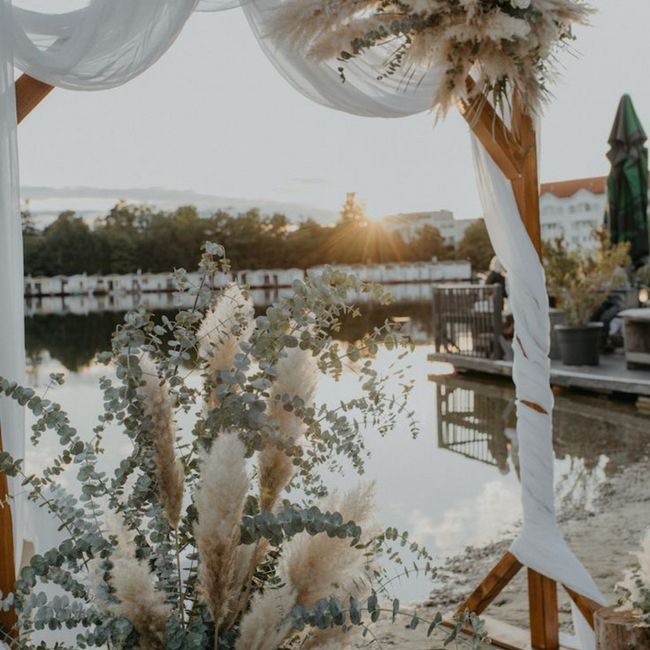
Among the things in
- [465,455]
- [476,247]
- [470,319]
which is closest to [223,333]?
[465,455]

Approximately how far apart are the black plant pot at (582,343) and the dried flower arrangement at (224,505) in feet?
27.7

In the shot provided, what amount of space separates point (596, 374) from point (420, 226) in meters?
58.8

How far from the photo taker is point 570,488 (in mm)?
5324

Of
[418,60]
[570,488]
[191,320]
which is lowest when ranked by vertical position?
[570,488]

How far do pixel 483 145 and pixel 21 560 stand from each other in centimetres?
177

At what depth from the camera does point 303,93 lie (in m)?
2.77

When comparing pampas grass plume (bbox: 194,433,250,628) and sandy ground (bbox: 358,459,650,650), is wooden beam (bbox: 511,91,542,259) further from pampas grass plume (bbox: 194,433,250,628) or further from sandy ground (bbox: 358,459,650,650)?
pampas grass plume (bbox: 194,433,250,628)

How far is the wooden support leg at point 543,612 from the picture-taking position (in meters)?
2.75

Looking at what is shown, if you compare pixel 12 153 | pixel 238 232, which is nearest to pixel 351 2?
pixel 12 153

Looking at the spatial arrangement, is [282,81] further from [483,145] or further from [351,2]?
[483,145]

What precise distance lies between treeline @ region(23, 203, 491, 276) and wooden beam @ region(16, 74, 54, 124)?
2232 inches

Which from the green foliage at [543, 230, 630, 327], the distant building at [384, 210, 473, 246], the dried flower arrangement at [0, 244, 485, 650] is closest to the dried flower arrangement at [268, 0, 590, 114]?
the dried flower arrangement at [0, 244, 485, 650]

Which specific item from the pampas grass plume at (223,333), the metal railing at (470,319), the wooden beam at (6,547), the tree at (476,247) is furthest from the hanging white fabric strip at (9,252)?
the tree at (476,247)

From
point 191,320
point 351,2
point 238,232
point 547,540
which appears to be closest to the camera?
point 191,320
